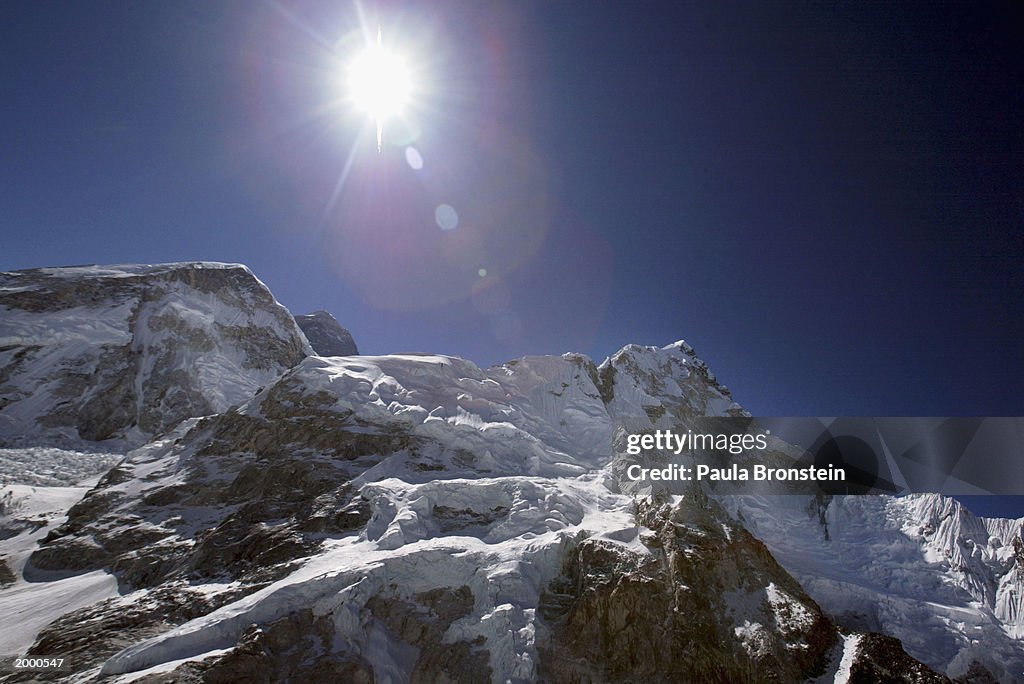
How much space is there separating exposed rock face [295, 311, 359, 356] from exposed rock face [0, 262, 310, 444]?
40329 mm

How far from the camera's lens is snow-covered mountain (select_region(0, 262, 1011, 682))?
82.0 feet

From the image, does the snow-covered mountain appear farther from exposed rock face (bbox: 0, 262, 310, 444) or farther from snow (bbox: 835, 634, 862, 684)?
exposed rock face (bbox: 0, 262, 310, 444)

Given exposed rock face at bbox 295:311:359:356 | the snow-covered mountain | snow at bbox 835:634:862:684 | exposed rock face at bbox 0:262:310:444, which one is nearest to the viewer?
the snow-covered mountain

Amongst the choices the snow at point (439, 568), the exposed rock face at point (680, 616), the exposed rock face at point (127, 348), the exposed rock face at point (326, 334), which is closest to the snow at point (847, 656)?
the exposed rock face at point (680, 616)

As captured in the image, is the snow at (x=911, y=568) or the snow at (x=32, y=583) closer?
the snow at (x=32, y=583)

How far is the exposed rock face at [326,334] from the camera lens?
142m

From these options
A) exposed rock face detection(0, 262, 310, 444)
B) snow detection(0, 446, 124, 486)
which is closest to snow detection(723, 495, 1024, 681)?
snow detection(0, 446, 124, 486)

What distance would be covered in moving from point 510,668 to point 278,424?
3154cm

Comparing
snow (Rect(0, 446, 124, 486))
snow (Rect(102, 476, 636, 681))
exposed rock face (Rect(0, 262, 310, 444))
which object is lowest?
snow (Rect(102, 476, 636, 681))

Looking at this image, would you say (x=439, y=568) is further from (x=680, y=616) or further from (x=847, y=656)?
(x=847, y=656)

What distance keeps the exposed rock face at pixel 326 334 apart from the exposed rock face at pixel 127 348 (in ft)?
132

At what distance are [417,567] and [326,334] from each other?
128 meters

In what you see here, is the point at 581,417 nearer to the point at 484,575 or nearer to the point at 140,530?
the point at 484,575

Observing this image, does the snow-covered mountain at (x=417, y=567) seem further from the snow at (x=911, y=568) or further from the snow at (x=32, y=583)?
the snow at (x=911, y=568)
